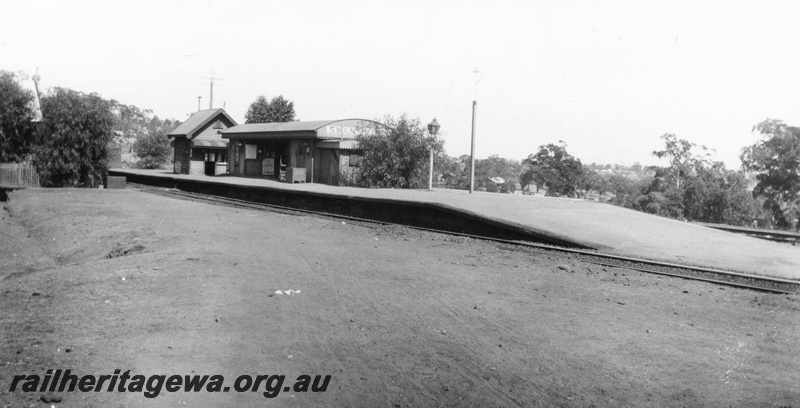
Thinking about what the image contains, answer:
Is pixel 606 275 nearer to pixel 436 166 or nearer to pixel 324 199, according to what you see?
pixel 324 199

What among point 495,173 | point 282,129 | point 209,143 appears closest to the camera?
point 282,129

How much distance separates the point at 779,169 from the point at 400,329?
3885 centimetres

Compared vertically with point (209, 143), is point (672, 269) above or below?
below

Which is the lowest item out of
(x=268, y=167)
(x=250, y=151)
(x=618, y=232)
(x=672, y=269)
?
(x=672, y=269)

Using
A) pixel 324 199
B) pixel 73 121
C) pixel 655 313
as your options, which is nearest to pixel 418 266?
pixel 655 313

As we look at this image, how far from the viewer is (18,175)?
3077 centimetres

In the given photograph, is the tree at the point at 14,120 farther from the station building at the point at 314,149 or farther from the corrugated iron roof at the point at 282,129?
the station building at the point at 314,149

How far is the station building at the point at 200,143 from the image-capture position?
4312 cm

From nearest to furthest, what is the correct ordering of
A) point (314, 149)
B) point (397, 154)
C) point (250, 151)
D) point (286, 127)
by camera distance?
point (397, 154)
point (314, 149)
point (286, 127)
point (250, 151)

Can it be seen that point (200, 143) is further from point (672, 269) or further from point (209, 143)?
point (672, 269)

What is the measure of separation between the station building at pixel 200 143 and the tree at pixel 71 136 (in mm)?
13717

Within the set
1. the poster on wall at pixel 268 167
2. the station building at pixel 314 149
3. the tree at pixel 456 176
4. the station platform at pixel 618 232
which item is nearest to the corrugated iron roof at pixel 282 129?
the station building at pixel 314 149

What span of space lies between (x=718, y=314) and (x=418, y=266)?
4260mm

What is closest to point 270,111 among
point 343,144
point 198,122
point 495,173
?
point 198,122
